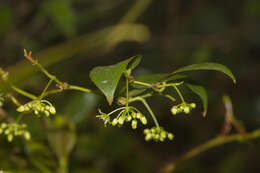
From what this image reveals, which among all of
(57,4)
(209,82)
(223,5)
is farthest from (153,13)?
(57,4)

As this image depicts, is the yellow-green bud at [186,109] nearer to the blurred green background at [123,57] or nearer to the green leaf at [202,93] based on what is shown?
the green leaf at [202,93]

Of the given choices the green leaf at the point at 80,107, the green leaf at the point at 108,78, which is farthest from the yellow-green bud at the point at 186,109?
the green leaf at the point at 80,107

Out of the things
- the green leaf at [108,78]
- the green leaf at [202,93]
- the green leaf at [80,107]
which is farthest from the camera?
the green leaf at [80,107]

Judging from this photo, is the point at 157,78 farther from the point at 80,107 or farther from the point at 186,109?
the point at 80,107

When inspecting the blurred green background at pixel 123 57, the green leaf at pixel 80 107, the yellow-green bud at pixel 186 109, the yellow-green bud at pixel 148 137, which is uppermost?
the blurred green background at pixel 123 57

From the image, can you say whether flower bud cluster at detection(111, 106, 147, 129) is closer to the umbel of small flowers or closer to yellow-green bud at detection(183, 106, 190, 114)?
the umbel of small flowers

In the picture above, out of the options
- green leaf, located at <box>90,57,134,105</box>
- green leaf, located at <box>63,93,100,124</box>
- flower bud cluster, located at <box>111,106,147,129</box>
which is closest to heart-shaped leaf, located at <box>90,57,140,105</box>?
green leaf, located at <box>90,57,134,105</box>

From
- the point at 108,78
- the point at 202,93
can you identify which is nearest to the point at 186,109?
the point at 202,93
